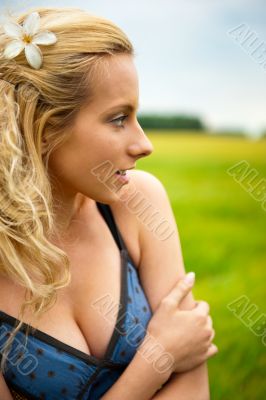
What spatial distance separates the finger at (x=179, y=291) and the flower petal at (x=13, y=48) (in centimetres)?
101

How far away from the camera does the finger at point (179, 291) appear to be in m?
2.11

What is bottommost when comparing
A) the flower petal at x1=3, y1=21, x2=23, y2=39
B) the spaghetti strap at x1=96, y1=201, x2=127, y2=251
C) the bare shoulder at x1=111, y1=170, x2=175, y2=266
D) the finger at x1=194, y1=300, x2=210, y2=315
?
the finger at x1=194, y1=300, x2=210, y2=315

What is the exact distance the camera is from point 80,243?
2215mm

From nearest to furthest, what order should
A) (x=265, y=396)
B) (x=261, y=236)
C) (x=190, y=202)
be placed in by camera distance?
(x=265, y=396) → (x=261, y=236) → (x=190, y=202)

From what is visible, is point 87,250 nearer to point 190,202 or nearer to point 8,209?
point 8,209

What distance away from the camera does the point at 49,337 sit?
2004 mm

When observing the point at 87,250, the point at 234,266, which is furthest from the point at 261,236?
the point at 87,250

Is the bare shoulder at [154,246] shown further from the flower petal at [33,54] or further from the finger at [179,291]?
the flower petal at [33,54]

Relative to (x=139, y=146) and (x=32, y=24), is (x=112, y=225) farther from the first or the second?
(x=32, y=24)

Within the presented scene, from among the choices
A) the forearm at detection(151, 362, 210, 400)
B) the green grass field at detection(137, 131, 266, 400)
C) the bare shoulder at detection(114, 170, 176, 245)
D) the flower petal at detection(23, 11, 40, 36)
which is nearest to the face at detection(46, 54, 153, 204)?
the bare shoulder at detection(114, 170, 176, 245)

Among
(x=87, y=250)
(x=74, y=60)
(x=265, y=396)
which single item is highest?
(x=74, y=60)

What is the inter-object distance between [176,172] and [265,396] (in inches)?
204

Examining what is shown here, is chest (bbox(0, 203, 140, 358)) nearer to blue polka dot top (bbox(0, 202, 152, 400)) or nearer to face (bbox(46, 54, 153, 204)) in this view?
blue polka dot top (bbox(0, 202, 152, 400))

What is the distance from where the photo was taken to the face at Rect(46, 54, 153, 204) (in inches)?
75.7
